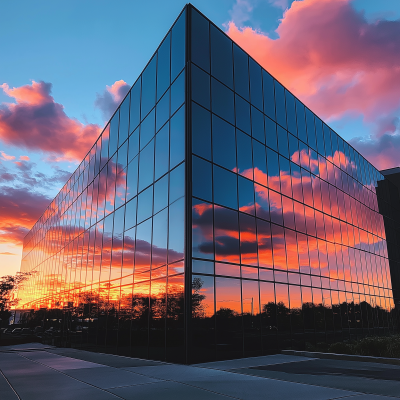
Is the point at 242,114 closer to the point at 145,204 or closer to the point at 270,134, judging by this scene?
the point at 270,134

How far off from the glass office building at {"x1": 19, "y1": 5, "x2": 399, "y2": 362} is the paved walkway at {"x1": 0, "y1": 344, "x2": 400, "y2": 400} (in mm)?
2571

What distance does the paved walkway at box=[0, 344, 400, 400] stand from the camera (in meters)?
8.86

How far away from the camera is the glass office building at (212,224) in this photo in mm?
16938

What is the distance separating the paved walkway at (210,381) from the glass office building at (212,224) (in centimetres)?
257

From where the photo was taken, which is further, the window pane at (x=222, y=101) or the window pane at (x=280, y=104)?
the window pane at (x=280, y=104)

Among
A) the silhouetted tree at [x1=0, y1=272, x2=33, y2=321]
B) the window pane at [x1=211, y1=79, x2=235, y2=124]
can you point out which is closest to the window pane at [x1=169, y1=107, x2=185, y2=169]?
the window pane at [x1=211, y1=79, x2=235, y2=124]

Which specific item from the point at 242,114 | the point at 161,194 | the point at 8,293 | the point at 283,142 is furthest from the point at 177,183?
the point at 8,293

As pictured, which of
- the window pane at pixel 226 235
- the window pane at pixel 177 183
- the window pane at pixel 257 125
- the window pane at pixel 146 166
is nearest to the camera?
the window pane at pixel 177 183

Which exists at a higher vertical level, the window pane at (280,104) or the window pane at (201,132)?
the window pane at (280,104)

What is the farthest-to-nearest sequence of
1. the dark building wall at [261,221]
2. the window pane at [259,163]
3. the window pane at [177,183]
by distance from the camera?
the window pane at [259,163], the window pane at [177,183], the dark building wall at [261,221]

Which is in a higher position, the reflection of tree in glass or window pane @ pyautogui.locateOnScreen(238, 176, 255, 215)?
window pane @ pyautogui.locateOnScreen(238, 176, 255, 215)

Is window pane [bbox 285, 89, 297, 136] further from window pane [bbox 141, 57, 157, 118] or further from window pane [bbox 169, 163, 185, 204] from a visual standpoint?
window pane [bbox 169, 163, 185, 204]

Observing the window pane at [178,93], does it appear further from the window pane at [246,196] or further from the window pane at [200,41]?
the window pane at [246,196]

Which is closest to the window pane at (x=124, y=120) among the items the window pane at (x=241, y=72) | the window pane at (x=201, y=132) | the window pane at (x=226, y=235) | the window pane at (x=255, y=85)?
the window pane at (x=241, y=72)
